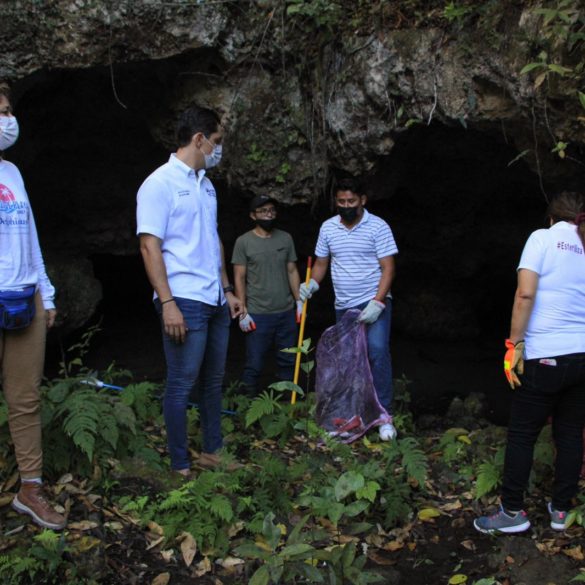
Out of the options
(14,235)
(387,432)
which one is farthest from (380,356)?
(14,235)

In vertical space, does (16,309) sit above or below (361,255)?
below

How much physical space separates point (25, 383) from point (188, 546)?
1.23 meters

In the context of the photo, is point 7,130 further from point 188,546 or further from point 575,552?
point 575,552

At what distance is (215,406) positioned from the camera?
4.40 metres

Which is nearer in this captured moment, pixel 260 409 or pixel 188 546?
pixel 188 546

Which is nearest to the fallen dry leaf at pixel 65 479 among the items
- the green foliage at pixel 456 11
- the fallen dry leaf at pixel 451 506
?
the fallen dry leaf at pixel 451 506

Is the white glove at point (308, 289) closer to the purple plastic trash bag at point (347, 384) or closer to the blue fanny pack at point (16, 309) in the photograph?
the purple plastic trash bag at point (347, 384)

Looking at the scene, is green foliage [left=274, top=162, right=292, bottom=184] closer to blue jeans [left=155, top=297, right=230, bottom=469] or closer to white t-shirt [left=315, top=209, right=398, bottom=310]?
white t-shirt [left=315, top=209, right=398, bottom=310]

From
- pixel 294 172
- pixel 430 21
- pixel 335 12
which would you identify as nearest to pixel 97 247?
pixel 294 172

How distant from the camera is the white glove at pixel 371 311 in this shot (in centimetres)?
529

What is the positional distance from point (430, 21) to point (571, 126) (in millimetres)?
1488

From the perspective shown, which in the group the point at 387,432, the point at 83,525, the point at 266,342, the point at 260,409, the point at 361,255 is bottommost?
the point at 83,525

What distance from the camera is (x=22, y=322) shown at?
11.0 ft

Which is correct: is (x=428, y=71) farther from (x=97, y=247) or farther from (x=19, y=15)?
(x=97, y=247)
